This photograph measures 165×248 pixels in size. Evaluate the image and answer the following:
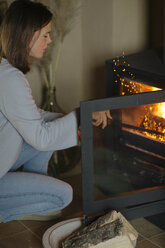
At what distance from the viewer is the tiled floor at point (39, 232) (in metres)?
2.14

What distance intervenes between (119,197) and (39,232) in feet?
1.66

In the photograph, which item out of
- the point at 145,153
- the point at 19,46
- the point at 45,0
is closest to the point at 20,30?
the point at 19,46

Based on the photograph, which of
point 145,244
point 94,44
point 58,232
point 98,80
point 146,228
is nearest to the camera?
point 58,232

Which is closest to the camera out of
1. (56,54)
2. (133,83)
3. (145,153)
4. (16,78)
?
(16,78)

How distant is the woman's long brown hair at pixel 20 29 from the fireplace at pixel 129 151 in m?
0.34

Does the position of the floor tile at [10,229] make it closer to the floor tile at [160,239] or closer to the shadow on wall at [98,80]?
the floor tile at [160,239]

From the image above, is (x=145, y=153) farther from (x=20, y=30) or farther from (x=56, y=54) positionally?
(x=56, y=54)

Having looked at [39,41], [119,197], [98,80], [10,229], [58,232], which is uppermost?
[39,41]

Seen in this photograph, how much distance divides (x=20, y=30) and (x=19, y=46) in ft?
0.21

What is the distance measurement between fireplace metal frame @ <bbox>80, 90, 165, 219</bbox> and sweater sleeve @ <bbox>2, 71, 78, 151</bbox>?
11cm

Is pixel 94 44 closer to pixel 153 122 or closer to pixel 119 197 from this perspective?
pixel 153 122

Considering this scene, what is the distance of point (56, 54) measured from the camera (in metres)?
2.93

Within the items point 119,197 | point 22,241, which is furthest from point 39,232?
point 119,197

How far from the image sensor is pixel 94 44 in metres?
2.99
